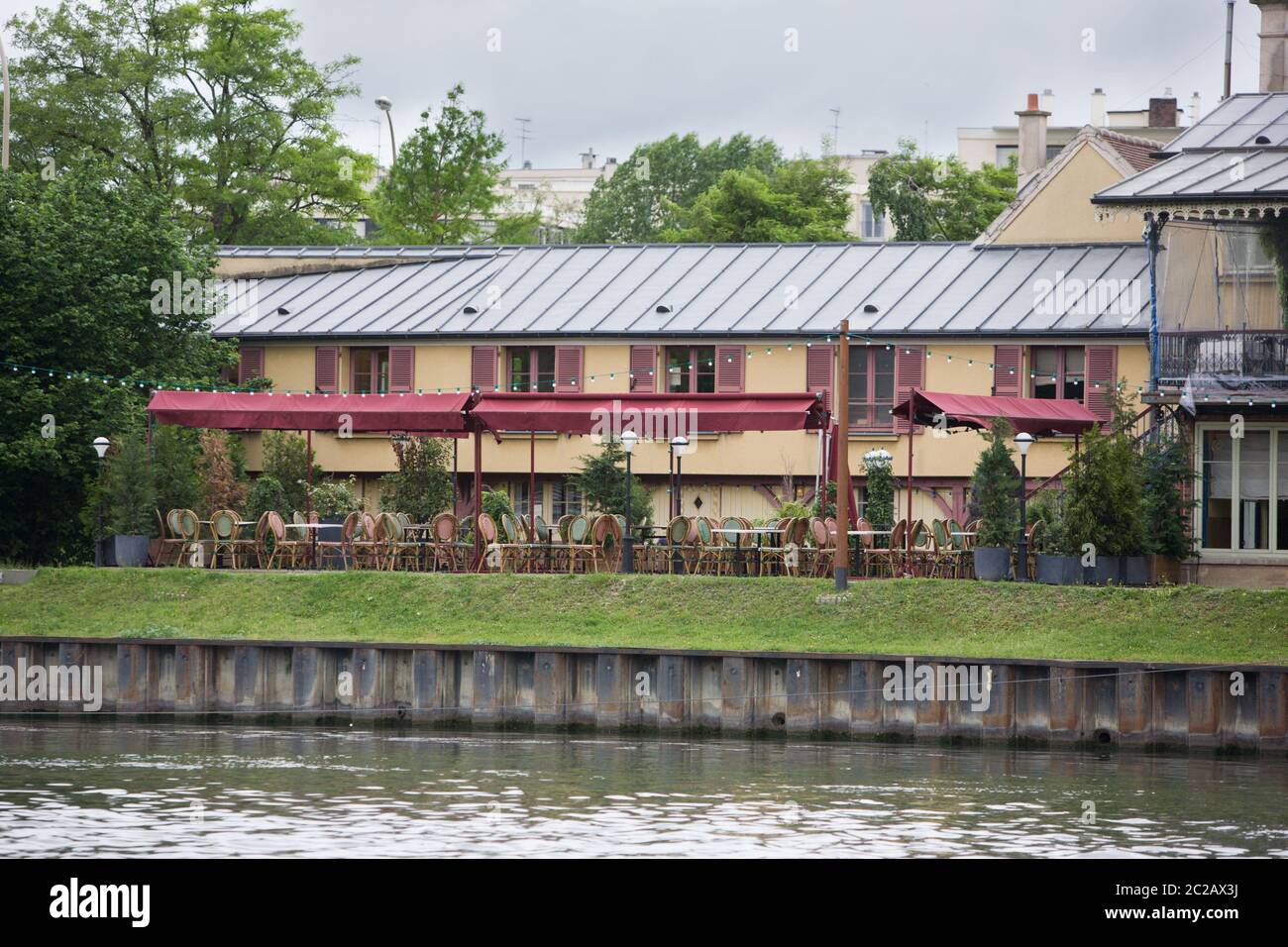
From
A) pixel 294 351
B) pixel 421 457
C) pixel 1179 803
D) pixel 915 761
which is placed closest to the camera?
pixel 1179 803

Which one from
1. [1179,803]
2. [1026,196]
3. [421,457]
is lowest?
[1179,803]

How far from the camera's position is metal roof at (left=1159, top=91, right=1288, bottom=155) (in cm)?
Answer: 3666

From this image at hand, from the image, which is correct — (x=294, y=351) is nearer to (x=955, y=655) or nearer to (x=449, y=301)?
(x=449, y=301)

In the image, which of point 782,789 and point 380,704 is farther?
point 380,704

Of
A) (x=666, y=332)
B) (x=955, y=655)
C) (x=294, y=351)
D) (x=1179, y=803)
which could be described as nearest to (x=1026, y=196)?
(x=666, y=332)

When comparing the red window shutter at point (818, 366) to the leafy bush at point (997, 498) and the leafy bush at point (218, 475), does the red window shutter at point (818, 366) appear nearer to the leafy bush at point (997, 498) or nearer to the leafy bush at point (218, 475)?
the leafy bush at point (997, 498)

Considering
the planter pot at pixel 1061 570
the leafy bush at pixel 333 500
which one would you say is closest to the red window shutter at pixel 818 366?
→ the leafy bush at pixel 333 500

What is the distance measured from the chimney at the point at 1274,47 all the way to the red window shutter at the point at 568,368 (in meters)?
15.2

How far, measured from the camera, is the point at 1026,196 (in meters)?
46.8

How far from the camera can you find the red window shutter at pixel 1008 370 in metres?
41.8

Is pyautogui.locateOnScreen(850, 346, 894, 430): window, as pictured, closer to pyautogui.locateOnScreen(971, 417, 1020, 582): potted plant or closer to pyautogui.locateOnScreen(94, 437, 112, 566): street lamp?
pyautogui.locateOnScreen(971, 417, 1020, 582): potted plant

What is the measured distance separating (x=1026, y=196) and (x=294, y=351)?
16.8 meters

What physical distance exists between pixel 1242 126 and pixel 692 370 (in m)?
12.3

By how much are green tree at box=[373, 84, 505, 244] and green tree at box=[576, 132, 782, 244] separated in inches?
582
